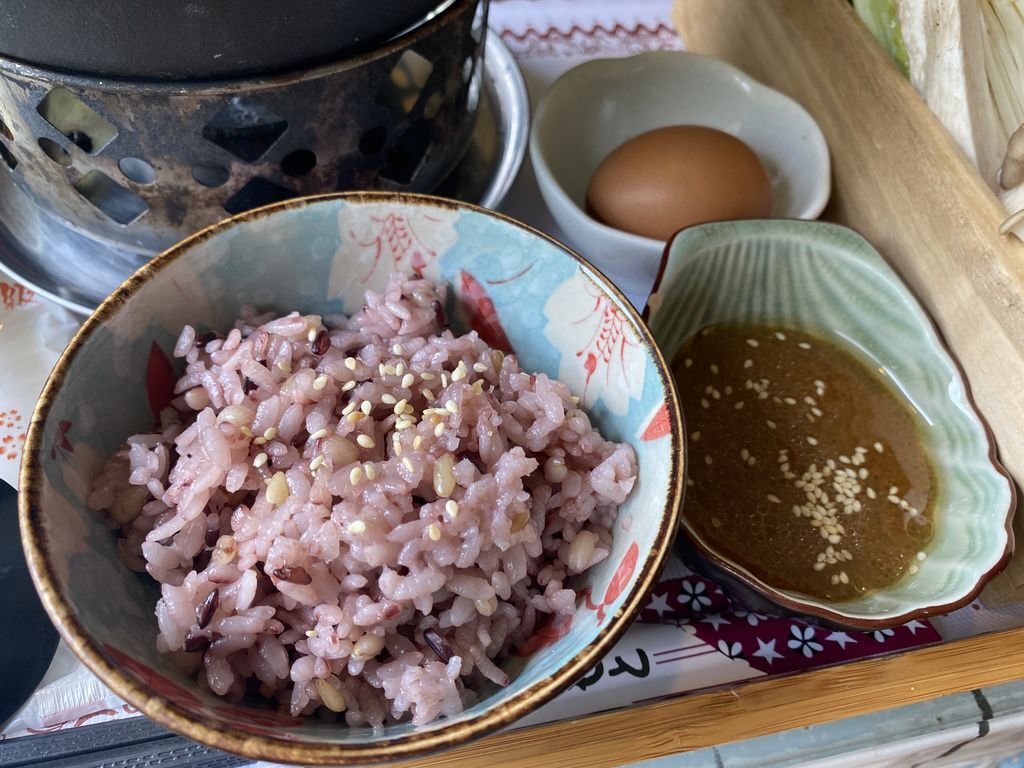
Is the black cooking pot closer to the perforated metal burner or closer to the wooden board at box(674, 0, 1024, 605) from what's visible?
the perforated metal burner

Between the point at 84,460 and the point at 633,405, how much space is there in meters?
0.82

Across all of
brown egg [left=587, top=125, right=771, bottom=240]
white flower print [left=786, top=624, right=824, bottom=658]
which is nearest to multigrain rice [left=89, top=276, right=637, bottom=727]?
white flower print [left=786, top=624, right=824, bottom=658]

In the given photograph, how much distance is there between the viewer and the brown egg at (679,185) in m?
1.80

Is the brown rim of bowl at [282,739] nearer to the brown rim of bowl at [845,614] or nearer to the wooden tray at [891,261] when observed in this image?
the brown rim of bowl at [845,614]

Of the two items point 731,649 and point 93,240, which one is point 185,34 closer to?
point 93,240

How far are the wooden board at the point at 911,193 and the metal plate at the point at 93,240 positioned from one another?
0.75 metres

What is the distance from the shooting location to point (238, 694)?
102cm

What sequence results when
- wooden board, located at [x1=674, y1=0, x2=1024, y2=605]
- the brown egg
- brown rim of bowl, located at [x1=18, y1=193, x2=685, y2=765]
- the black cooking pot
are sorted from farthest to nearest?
the brown egg < wooden board, located at [x1=674, y1=0, x2=1024, y2=605] < the black cooking pot < brown rim of bowl, located at [x1=18, y1=193, x2=685, y2=765]

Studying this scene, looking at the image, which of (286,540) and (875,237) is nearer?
(286,540)

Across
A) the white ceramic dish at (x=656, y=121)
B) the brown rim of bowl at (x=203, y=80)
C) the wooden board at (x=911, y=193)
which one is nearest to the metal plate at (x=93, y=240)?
the white ceramic dish at (x=656, y=121)

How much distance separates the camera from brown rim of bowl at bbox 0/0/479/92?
47.2 inches

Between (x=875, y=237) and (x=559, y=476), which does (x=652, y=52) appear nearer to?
(x=875, y=237)

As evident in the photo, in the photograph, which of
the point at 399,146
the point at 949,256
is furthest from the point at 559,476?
the point at 949,256

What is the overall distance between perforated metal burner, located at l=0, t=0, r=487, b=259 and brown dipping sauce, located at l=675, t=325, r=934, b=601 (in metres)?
0.79
